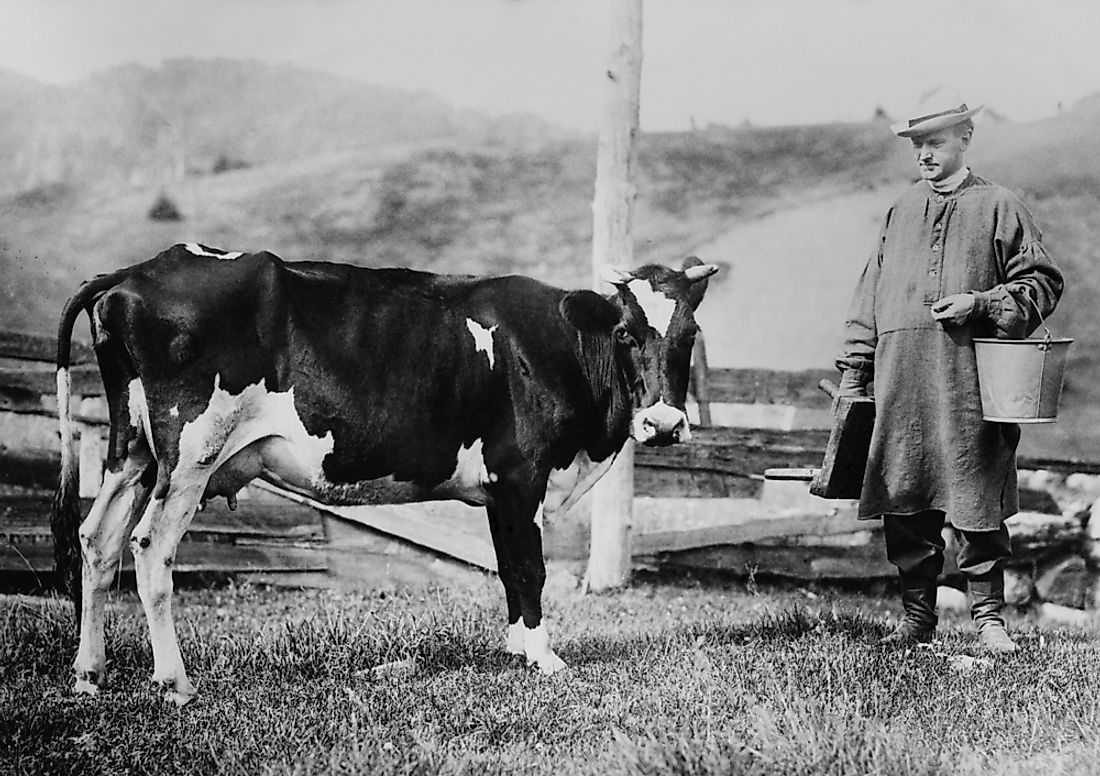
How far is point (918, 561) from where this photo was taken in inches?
227

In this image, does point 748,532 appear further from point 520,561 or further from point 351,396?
point 351,396

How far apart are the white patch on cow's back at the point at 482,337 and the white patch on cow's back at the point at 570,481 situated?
650 mm

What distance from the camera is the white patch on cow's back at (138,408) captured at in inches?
187

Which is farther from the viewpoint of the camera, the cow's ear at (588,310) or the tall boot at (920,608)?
the tall boot at (920,608)

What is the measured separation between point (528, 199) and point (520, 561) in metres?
6.22

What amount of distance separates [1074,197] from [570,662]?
25.4 ft

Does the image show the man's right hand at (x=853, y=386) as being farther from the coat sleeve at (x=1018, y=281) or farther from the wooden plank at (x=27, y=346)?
the wooden plank at (x=27, y=346)

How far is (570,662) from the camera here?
214 inches

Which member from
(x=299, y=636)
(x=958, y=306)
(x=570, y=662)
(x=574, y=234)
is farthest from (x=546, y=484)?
(x=574, y=234)

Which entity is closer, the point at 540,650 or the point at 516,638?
the point at 540,650

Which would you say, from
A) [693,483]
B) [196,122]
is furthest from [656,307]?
[196,122]

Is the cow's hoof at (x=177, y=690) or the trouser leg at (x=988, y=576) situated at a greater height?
the trouser leg at (x=988, y=576)

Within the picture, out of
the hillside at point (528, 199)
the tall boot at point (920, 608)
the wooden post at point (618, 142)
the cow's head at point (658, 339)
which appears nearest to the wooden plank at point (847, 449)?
the tall boot at point (920, 608)

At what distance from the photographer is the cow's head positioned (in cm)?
529
